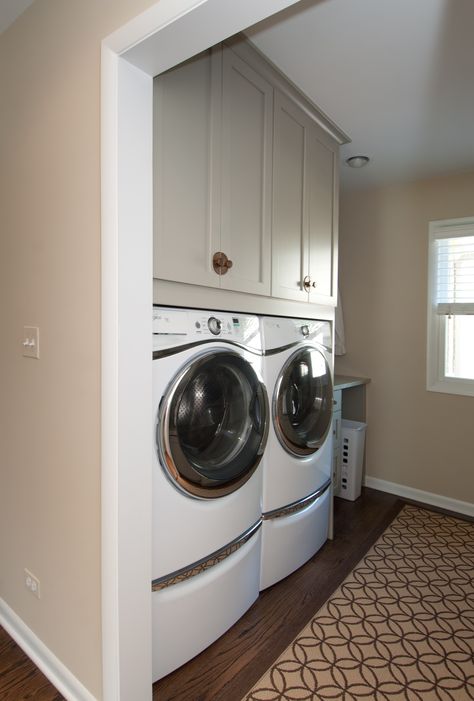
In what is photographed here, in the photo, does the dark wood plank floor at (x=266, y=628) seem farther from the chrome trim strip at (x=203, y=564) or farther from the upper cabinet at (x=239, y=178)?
the upper cabinet at (x=239, y=178)

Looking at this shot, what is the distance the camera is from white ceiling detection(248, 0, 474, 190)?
145 centimetres

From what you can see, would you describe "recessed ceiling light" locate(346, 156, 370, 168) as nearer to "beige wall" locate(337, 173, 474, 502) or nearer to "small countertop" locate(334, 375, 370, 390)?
"beige wall" locate(337, 173, 474, 502)

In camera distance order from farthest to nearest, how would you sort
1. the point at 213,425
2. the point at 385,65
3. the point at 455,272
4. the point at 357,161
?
1. the point at 455,272
2. the point at 357,161
3. the point at 385,65
4. the point at 213,425

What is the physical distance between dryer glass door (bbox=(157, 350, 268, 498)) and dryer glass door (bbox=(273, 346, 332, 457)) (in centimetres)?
16

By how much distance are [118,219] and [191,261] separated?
355mm

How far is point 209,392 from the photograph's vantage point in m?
1.56

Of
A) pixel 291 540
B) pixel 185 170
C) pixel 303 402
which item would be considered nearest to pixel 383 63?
pixel 185 170

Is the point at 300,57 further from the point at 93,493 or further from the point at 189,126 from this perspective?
the point at 93,493

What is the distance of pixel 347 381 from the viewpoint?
3.04 m

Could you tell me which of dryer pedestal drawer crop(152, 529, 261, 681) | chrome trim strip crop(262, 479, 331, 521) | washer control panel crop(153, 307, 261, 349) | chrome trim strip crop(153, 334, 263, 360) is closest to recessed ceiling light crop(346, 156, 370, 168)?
washer control panel crop(153, 307, 261, 349)

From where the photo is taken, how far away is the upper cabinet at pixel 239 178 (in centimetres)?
137

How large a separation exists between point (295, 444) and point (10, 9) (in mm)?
2049

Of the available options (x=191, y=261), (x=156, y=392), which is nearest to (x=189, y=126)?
(x=191, y=261)

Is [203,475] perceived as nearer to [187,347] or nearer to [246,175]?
[187,347]
